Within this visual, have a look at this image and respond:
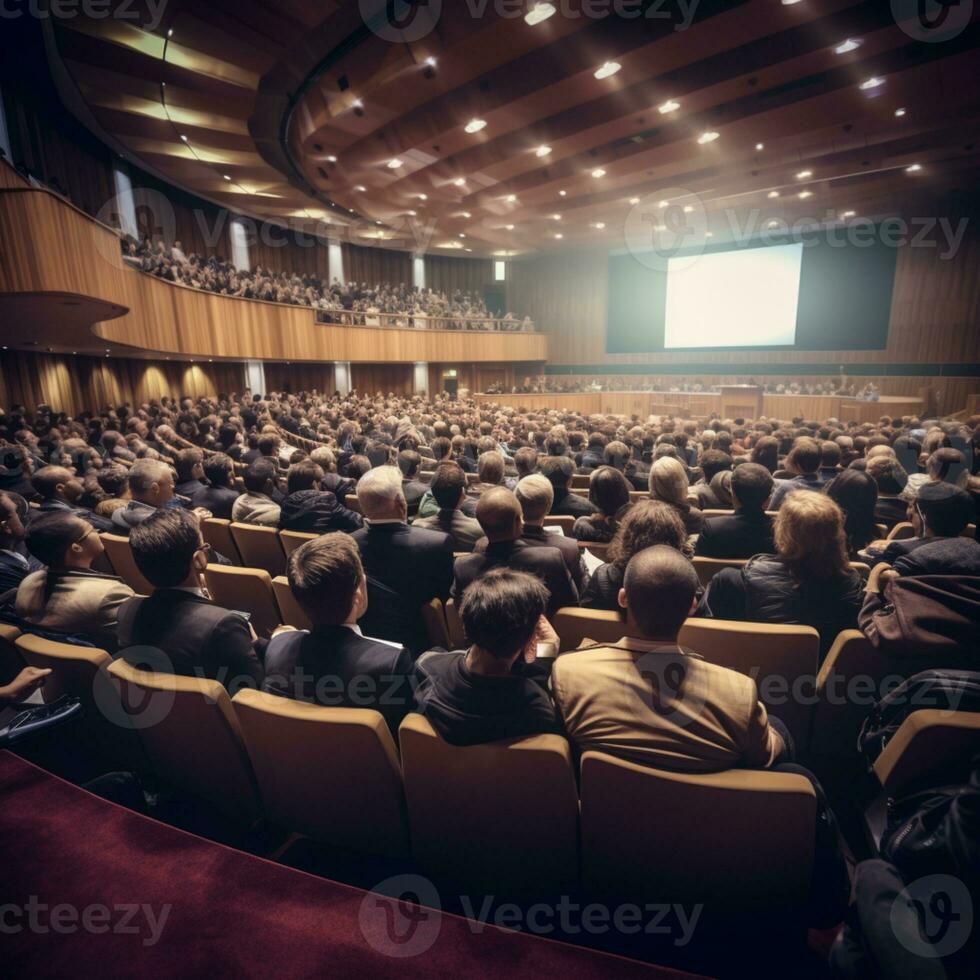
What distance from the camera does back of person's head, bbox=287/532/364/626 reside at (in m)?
1.69

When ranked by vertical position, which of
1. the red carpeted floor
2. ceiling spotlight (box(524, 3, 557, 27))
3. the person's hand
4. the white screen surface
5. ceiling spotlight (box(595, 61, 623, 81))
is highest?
ceiling spotlight (box(524, 3, 557, 27))

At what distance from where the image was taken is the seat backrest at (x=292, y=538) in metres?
3.37

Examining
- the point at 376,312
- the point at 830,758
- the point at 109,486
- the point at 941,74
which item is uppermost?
the point at 941,74

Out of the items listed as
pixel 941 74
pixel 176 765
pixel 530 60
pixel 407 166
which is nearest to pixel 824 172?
pixel 941 74

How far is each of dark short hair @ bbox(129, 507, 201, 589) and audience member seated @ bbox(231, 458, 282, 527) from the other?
6.20ft

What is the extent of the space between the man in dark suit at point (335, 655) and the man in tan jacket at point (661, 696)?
0.52 metres

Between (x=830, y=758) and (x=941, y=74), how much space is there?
8.98 m

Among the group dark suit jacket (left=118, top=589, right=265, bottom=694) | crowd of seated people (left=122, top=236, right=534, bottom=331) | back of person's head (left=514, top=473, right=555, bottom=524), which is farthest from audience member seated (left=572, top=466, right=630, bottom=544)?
crowd of seated people (left=122, top=236, right=534, bottom=331)

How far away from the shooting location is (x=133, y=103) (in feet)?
27.9

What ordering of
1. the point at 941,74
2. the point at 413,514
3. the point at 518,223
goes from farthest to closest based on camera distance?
1. the point at 518,223
2. the point at 941,74
3. the point at 413,514

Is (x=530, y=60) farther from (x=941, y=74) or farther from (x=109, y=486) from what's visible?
(x=109, y=486)

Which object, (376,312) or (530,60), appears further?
(376,312)

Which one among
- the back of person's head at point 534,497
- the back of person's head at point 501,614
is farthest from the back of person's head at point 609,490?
the back of person's head at point 501,614

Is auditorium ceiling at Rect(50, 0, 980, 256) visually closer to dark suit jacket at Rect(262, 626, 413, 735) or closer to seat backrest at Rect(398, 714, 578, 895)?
dark suit jacket at Rect(262, 626, 413, 735)
